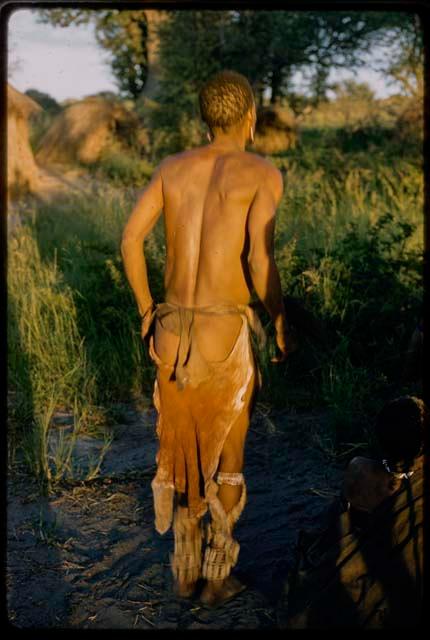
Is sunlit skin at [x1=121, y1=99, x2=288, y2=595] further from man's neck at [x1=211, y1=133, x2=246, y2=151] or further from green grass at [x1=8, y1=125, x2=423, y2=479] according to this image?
green grass at [x1=8, y1=125, x2=423, y2=479]

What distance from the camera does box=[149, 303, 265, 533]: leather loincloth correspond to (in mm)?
2775

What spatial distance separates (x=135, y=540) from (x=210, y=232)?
174cm

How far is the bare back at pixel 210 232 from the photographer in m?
2.71

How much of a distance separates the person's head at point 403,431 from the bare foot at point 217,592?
2.87ft

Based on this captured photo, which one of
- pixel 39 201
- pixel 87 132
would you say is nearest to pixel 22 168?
pixel 39 201

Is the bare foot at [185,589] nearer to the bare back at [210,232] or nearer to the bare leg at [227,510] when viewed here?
the bare leg at [227,510]

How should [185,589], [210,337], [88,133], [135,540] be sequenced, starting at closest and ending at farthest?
[210,337] → [185,589] → [135,540] → [88,133]

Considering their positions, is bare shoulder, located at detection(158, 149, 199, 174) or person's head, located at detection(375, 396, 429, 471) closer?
person's head, located at detection(375, 396, 429, 471)

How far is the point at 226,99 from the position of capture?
8.89 ft

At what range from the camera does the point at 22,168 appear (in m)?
12.5

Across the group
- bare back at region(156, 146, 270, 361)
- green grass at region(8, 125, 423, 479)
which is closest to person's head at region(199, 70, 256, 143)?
bare back at region(156, 146, 270, 361)

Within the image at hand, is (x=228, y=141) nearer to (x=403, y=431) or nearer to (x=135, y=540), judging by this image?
(x=403, y=431)

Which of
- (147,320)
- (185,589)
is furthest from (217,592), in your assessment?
(147,320)

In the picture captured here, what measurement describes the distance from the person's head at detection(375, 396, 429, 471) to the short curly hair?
1.24 m
